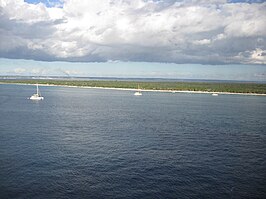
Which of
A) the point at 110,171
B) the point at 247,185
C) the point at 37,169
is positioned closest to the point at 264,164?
the point at 247,185

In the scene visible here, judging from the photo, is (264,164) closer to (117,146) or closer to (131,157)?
(131,157)

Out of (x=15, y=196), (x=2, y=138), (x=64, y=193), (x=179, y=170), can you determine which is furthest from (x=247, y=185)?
(x=2, y=138)

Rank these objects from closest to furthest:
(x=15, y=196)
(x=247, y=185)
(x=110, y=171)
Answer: (x=15, y=196) → (x=247, y=185) → (x=110, y=171)

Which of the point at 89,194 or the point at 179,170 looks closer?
the point at 89,194

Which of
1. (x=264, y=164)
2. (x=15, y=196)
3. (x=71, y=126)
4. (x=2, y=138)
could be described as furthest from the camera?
(x=71, y=126)

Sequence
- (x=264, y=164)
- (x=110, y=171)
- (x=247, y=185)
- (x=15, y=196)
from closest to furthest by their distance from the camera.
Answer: (x=15, y=196)
(x=247, y=185)
(x=110, y=171)
(x=264, y=164)

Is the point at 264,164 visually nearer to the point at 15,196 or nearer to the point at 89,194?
the point at 89,194

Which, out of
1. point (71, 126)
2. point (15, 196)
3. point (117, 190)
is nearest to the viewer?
point (15, 196)

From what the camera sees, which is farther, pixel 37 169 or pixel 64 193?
pixel 37 169
